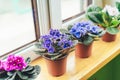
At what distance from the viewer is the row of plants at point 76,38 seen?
0.92 meters

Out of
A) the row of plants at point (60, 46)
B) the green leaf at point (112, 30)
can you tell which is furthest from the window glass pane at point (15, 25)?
the green leaf at point (112, 30)

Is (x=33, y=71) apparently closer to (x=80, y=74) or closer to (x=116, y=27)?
(x=80, y=74)

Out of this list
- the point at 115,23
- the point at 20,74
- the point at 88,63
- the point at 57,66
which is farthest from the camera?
the point at 115,23

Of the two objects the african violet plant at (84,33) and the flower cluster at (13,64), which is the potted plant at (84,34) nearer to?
the african violet plant at (84,33)

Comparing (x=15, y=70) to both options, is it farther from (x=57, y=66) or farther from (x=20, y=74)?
(x=57, y=66)

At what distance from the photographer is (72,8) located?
59.0 inches

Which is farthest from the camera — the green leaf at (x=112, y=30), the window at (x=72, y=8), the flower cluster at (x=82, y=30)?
the window at (x=72, y=8)

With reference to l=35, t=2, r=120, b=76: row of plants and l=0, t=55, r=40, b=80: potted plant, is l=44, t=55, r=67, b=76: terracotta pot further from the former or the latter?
l=0, t=55, r=40, b=80: potted plant

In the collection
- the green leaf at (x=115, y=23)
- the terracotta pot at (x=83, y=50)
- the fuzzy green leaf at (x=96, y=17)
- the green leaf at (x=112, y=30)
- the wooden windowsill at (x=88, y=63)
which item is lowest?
the wooden windowsill at (x=88, y=63)

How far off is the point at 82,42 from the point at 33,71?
31cm

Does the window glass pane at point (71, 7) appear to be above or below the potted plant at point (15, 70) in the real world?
above

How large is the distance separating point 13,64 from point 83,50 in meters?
0.41

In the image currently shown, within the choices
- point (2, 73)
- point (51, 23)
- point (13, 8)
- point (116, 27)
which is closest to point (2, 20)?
point (13, 8)

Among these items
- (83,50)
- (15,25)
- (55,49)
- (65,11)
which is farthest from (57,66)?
(65,11)
